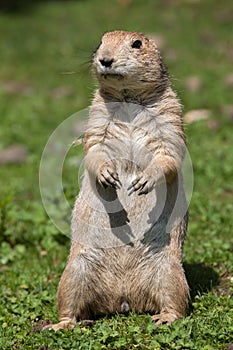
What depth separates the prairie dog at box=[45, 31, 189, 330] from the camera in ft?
16.0

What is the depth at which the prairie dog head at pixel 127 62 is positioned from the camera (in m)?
4.72

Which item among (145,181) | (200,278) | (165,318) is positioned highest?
(145,181)

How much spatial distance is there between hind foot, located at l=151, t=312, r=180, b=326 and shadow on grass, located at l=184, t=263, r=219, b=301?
0.53 meters

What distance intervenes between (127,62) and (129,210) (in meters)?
1.04

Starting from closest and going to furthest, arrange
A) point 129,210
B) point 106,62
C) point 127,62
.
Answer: point 106,62
point 127,62
point 129,210

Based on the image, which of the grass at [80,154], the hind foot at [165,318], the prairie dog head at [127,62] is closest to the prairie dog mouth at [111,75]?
the prairie dog head at [127,62]

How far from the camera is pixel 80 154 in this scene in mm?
10359

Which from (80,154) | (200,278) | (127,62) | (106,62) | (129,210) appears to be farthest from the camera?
(80,154)

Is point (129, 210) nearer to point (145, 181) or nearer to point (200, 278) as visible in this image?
point (145, 181)

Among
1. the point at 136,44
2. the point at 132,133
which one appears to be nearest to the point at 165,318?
the point at 132,133

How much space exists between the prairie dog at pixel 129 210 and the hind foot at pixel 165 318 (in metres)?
0.04

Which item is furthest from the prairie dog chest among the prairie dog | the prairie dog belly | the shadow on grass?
the shadow on grass

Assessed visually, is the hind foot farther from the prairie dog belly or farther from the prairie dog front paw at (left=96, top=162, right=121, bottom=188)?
the prairie dog front paw at (left=96, top=162, right=121, bottom=188)

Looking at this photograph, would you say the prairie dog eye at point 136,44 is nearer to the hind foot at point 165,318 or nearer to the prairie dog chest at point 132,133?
the prairie dog chest at point 132,133
